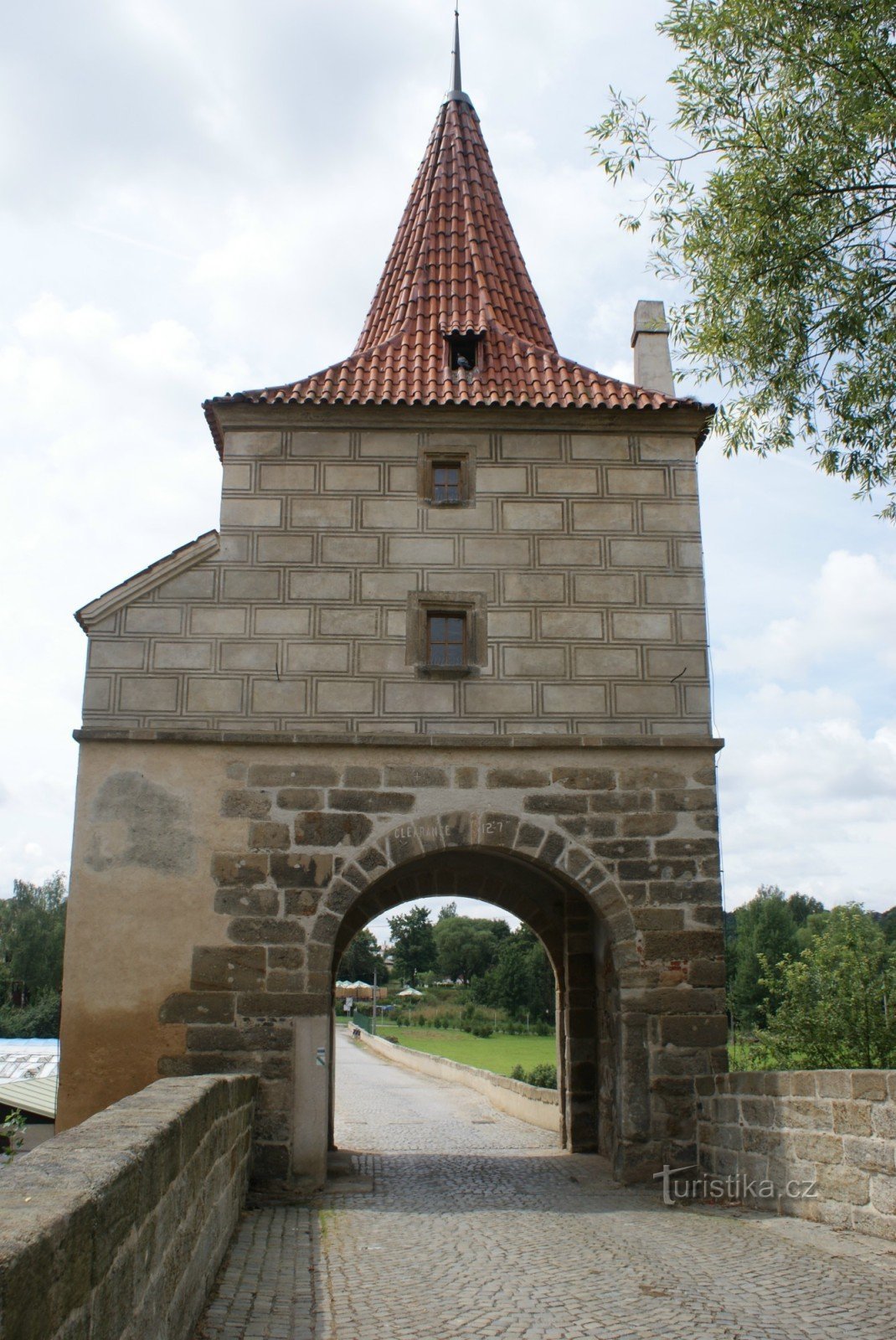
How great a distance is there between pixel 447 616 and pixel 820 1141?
547 centimetres

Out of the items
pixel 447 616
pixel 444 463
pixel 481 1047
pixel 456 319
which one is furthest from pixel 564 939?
pixel 481 1047

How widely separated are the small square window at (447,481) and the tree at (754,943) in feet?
89.6

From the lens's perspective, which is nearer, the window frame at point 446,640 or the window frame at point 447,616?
the window frame at point 447,616

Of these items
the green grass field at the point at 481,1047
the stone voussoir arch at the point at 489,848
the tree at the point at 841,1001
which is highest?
the stone voussoir arch at the point at 489,848

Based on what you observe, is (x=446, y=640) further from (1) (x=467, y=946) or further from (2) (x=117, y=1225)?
(1) (x=467, y=946)

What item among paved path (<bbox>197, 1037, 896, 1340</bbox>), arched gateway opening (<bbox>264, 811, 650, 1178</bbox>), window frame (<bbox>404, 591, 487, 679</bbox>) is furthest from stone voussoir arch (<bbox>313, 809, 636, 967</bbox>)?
paved path (<bbox>197, 1037, 896, 1340</bbox>)

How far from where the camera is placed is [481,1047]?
135 ft

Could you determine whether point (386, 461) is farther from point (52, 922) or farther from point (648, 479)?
point (52, 922)

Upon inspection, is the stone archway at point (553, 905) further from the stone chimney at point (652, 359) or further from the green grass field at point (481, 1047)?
the green grass field at point (481, 1047)

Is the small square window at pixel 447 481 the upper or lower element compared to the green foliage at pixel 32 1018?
upper

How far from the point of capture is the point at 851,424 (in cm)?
862

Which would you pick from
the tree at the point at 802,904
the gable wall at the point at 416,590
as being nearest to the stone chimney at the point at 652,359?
the gable wall at the point at 416,590

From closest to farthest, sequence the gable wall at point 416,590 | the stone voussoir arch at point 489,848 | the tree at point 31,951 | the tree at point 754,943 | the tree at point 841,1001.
→ the stone voussoir arch at point 489,848, the gable wall at point 416,590, the tree at point 841,1001, the tree at point 754,943, the tree at point 31,951

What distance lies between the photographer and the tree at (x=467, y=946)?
252 ft
